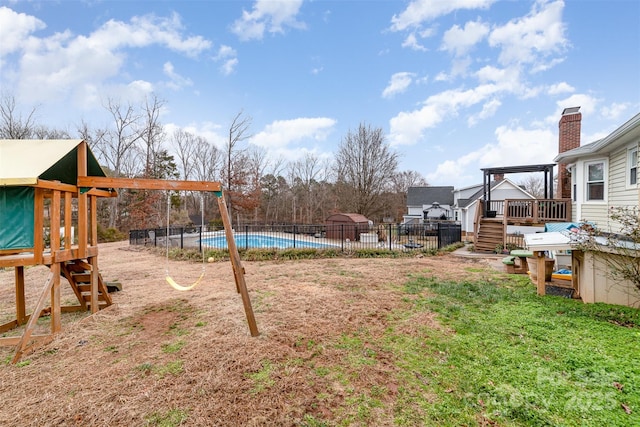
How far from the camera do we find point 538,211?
439 inches

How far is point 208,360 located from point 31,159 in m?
3.68

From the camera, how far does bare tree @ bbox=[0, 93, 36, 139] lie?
19.7 meters

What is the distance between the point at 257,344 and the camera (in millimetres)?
3387

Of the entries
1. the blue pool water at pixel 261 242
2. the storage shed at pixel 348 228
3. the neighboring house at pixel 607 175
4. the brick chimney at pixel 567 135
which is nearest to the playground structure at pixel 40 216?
the neighboring house at pixel 607 175

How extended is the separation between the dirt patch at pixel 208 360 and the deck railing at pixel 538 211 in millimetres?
8769

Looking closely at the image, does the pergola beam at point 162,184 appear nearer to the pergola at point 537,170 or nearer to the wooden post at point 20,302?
the wooden post at point 20,302

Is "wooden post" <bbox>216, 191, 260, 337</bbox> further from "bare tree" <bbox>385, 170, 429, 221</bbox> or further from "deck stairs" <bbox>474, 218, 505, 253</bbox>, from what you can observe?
"bare tree" <bbox>385, 170, 429, 221</bbox>

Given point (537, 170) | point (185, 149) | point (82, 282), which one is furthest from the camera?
point (185, 149)

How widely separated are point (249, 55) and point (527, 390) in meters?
17.3

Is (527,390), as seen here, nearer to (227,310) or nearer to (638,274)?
(638,274)

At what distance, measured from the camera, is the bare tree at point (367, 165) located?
2322 centimetres

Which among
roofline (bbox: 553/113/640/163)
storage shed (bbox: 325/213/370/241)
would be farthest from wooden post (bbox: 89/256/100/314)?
storage shed (bbox: 325/213/370/241)

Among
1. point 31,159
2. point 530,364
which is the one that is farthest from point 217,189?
point 530,364

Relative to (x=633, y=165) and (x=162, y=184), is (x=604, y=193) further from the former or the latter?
(x=162, y=184)
